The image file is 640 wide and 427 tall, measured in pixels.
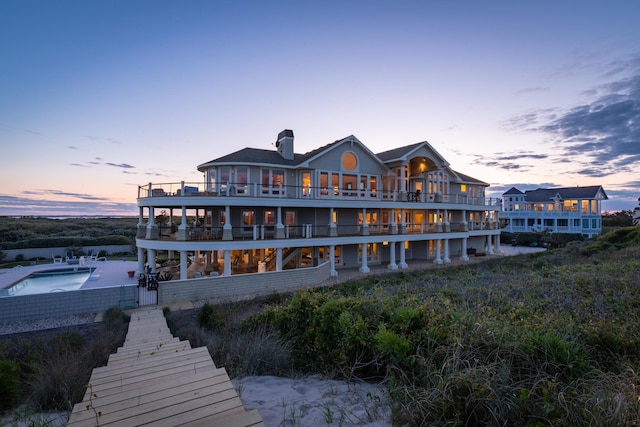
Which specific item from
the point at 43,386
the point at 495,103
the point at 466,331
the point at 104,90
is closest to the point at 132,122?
the point at 104,90

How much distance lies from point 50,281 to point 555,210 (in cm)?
6610

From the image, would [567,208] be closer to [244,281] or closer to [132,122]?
[244,281]

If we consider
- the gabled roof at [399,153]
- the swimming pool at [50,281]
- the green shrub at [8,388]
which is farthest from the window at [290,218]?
the green shrub at [8,388]

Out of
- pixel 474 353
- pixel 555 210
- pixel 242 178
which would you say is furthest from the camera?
pixel 555 210

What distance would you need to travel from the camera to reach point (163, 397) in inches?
150

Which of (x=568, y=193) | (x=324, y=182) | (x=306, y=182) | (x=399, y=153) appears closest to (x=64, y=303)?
(x=306, y=182)

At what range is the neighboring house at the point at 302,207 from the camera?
1858 cm

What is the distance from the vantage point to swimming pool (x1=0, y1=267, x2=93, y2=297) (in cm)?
1719

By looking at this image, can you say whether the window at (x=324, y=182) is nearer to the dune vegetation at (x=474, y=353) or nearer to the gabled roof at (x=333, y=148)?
the gabled roof at (x=333, y=148)

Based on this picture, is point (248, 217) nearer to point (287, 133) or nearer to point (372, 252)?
point (287, 133)

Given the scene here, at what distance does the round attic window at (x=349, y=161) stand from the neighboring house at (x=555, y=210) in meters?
38.4

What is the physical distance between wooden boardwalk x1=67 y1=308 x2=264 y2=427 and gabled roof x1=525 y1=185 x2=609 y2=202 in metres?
62.3

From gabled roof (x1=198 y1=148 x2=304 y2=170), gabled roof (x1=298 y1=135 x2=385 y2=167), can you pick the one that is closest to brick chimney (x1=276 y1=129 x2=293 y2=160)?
gabled roof (x1=198 y1=148 x2=304 y2=170)

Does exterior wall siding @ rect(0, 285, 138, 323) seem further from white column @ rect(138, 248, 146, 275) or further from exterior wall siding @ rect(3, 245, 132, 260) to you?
exterior wall siding @ rect(3, 245, 132, 260)
